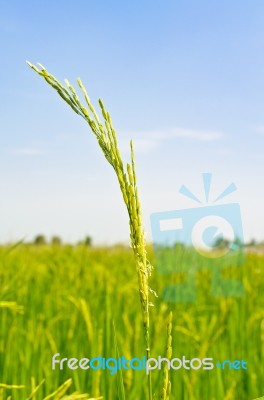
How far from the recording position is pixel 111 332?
6.35ft

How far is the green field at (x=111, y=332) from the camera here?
1.71m

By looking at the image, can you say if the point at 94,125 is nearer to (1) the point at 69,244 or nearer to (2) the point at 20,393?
(2) the point at 20,393

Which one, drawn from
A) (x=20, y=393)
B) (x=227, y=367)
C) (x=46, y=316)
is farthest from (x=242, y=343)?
(x=20, y=393)

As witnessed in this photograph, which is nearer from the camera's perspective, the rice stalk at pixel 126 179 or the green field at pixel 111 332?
the rice stalk at pixel 126 179

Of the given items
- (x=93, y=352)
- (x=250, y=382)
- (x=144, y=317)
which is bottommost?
(x=250, y=382)

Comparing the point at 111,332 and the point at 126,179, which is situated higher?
the point at 126,179

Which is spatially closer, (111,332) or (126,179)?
(126,179)

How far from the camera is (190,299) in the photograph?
3.51m

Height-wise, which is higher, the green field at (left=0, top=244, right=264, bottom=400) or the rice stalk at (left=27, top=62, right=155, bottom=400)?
the rice stalk at (left=27, top=62, right=155, bottom=400)

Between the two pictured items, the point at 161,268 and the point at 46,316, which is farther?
the point at 161,268

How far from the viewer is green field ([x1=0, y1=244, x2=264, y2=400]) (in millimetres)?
1708

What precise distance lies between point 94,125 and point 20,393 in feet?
3.99

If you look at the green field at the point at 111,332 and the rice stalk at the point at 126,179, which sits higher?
the rice stalk at the point at 126,179

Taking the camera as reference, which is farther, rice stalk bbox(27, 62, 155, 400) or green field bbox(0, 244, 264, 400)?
green field bbox(0, 244, 264, 400)
